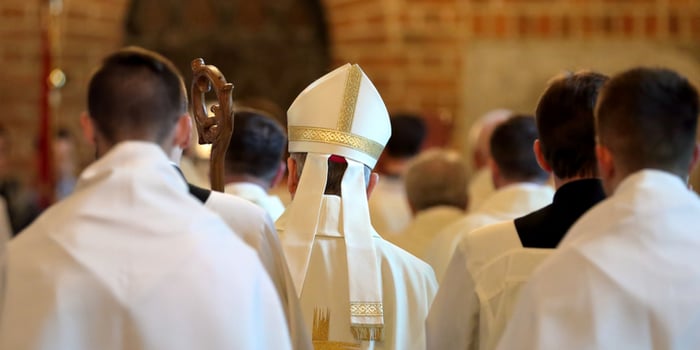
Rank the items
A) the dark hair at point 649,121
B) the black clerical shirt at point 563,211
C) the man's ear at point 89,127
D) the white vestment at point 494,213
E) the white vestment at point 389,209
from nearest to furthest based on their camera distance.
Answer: the dark hair at point 649,121 < the man's ear at point 89,127 < the black clerical shirt at point 563,211 < the white vestment at point 494,213 < the white vestment at point 389,209

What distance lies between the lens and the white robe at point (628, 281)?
9.22ft

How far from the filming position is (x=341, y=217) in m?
3.89

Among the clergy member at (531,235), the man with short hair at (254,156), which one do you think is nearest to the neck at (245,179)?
the man with short hair at (254,156)

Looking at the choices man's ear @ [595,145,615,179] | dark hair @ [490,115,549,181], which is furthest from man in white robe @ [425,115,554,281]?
man's ear @ [595,145,615,179]

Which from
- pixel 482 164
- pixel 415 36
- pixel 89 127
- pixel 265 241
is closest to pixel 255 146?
pixel 265 241

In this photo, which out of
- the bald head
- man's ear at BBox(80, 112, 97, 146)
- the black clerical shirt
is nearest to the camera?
man's ear at BBox(80, 112, 97, 146)

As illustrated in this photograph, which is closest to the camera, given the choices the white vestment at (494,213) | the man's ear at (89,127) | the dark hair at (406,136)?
the man's ear at (89,127)

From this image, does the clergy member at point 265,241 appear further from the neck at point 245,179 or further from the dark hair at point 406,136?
the dark hair at point 406,136

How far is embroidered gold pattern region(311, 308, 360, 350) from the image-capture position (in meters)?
3.82

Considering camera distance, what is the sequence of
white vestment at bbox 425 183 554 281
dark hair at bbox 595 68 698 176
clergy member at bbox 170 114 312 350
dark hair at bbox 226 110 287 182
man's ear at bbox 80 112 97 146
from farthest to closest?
white vestment at bbox 425 183 554 281 → dark hair at bbox 226 110 287 182 → clergy member at bbox 170 114 312 350 → man's ear at bbox 80 112 97 146 → dark hair at bbox 595 68 698 176

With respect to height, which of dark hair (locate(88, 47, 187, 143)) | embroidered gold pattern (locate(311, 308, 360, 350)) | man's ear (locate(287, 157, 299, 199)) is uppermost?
dark hair (locate(88, 47, 187, 143))

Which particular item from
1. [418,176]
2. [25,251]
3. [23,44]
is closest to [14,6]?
[23,44]

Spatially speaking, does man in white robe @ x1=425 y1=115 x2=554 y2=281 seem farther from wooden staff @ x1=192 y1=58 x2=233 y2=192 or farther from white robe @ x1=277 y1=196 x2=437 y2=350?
wooden staff @ x1=192 y1=58 x2=233 y2=192

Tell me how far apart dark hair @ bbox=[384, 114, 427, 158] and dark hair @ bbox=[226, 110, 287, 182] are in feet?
9.77
